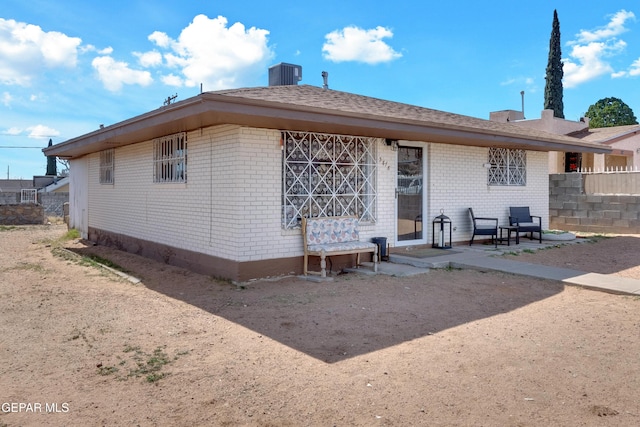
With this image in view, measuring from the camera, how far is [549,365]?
13.4 ft

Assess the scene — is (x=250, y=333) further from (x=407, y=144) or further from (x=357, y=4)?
(x=357, y=4)

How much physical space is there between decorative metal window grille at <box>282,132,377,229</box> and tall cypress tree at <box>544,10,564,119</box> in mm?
25441

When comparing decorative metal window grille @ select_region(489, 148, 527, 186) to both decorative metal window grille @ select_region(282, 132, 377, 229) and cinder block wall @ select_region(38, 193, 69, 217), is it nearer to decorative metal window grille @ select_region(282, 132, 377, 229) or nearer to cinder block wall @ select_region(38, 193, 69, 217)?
decorative metal window grille @ select_region(282, 132, 377, 229)

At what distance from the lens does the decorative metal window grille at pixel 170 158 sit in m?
9.12

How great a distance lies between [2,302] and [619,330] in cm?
766

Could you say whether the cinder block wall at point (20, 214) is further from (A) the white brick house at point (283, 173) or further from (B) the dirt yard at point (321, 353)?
(B) the dirt yard at point (321, 353)

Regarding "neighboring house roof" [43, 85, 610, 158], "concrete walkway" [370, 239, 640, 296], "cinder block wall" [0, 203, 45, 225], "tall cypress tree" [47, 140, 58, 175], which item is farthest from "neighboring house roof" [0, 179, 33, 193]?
"concrete walkway" [370, 239, 640, 296]

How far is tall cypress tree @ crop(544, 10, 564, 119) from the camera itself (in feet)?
99.0

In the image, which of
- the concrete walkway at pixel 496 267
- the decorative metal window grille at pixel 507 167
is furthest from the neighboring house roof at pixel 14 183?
the concrete walkway at pixel 496 267

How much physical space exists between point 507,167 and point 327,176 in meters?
6.01

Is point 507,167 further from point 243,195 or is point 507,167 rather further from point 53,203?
point 53,203

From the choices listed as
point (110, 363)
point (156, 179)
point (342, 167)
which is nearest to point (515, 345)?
point (110, 363)

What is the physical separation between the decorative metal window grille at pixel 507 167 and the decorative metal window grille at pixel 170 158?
7.34m

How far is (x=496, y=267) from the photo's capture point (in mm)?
8273
